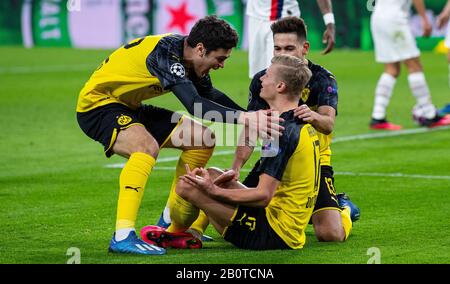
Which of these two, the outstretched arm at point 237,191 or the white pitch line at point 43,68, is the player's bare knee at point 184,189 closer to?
the outstretched arm at point 237,191

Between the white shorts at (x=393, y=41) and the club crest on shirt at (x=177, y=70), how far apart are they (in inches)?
307

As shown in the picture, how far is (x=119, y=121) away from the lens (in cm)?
769

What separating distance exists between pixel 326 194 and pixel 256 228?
37.9 inches

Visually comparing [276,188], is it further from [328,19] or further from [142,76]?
[328,19]

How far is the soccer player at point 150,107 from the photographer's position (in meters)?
7.25

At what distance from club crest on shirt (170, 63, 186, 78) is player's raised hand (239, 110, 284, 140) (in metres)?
0.64

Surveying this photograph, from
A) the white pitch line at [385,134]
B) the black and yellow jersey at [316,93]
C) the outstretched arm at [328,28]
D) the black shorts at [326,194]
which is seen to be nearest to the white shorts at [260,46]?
the outstretched arm at [328,28]

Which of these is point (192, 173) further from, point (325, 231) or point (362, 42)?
point (362, 42)

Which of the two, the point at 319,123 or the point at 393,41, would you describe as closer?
the point at 319,123

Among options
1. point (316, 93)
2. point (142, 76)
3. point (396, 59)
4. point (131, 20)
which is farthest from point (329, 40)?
point (131, 20)

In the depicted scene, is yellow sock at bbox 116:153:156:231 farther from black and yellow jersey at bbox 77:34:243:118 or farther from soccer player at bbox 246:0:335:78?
soccer player at bbox 246:0:335:78

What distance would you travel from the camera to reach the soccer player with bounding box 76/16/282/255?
7246 mm

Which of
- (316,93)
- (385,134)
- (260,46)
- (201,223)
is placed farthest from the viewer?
(385,134)
